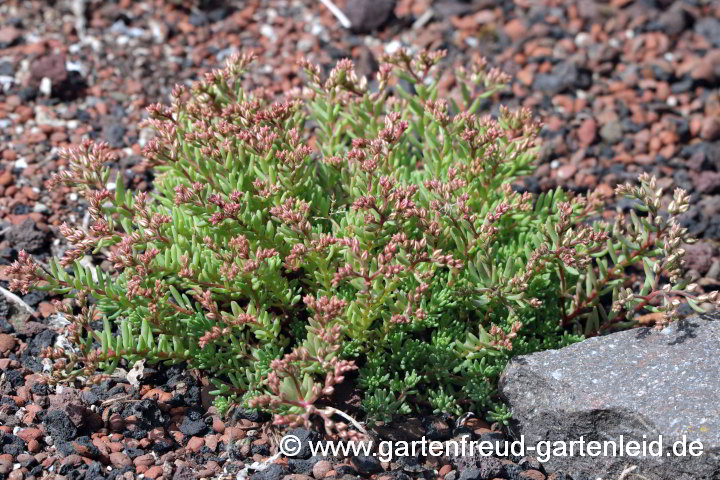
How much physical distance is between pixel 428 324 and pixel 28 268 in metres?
1.96

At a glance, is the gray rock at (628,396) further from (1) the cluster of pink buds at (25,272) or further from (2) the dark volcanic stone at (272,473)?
(1) the cluster of pink buds at (25,272)

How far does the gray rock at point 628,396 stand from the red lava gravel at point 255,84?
282 millimetres

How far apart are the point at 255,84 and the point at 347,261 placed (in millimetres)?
3114

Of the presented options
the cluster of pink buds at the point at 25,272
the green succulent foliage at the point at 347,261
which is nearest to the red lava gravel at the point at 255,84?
the green succulent foliage at the point at 347,261

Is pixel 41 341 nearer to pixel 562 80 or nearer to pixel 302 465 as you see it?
pixel 302 465

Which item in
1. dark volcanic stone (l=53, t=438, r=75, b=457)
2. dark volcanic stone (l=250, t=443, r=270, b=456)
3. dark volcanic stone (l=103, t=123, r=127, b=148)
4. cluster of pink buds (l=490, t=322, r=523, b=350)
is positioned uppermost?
dark volcanic stone (l=103, t=123, r=127, b=148)

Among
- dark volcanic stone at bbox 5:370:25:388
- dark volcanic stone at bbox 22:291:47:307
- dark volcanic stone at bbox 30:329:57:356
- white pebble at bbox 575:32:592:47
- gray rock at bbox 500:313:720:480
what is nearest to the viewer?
gray rock at bbox 500:313:720:480

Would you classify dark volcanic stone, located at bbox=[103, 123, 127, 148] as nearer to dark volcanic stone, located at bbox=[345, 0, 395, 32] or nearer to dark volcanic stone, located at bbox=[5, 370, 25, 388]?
dark volcanic stone, located at bbox=[5, 370, 25, 388]

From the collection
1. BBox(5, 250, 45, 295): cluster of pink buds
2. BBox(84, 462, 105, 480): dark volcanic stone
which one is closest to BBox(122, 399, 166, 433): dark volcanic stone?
BBox(84, 462, 105, 480): dark volcanic stone

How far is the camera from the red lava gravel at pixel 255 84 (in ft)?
14.1

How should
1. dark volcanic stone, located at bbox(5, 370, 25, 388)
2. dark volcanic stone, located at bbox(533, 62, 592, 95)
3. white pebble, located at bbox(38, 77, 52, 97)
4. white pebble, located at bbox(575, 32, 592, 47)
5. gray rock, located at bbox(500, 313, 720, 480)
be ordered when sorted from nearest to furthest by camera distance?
gray rock, located at bbox(500, 313, 720, 480) < dark volcanic stone, located at bbox(5, 370, 25, 388) < white pebble, located at bbox(38, 77, 52, 97) < dark volcanic stone, located at bbox(533, 62, 592, 95) < white pebble, located at bbox(575, 32, 592, 47)

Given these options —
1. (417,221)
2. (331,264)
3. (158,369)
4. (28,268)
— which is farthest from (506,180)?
(28,268)
